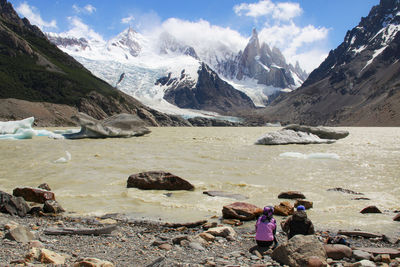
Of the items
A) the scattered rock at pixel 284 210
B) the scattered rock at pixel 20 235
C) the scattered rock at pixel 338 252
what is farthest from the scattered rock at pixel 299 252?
the scattered rock at pixel 20 235

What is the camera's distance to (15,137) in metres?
41.7

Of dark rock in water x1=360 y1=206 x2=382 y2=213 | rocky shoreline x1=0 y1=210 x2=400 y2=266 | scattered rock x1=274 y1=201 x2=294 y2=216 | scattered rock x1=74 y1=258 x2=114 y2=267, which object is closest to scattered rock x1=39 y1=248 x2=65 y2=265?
rocky shoreline x1=0 y1=210 x2=400 y2=266

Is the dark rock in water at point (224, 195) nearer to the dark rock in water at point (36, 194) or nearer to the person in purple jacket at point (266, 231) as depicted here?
the person in purple jacket at point (266, 231)

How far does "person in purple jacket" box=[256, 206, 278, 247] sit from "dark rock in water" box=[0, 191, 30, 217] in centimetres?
683

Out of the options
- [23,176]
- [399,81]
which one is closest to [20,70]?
[23,176]

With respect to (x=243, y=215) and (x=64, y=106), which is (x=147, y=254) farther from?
(x=64, y=106)

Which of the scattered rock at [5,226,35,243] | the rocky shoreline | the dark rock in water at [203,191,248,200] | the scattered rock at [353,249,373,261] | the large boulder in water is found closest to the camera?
the rocky shoreline

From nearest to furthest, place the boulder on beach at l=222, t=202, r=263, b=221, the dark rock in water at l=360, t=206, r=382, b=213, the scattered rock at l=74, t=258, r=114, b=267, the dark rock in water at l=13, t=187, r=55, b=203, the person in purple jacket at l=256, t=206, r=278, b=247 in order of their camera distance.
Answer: the scattered rock at l=74, t=258, r=114, b=267
the person in purple jacket at l=256, t=206, r=278, b=247
the boulder on beach at l=222, t=202, r=263, b=221
the dark rock in water at l=360, t=206, r=382, b=213
the dark rock in water at l=13, t=187, r=55, b=203

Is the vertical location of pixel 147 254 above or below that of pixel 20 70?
below

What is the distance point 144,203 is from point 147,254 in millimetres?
5404

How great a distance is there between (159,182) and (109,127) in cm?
3548

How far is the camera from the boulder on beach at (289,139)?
3819cm

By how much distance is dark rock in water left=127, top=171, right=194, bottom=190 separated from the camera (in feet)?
47.7

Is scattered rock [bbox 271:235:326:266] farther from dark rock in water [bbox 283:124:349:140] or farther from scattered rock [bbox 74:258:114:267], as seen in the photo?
dark rock in water [bbox 283:124:349:140]
